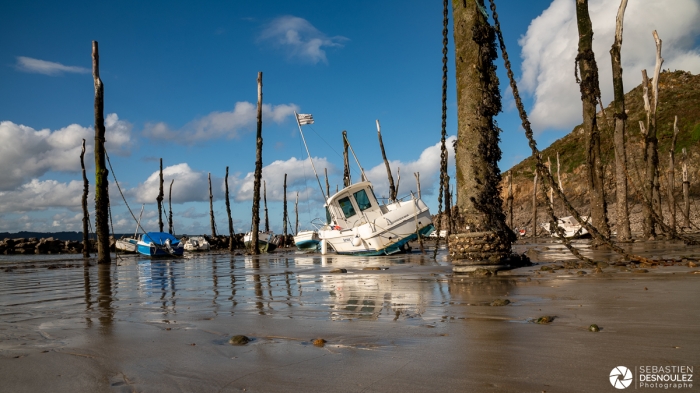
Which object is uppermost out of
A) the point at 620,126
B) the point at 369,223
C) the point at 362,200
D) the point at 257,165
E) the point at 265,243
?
the point at 257,165

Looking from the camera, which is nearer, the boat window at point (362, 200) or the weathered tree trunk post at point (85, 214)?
the boat window at point (362, 200)

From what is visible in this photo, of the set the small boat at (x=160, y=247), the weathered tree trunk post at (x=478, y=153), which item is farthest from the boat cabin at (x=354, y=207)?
the weathered tree trunk post at (x=478, y=153)

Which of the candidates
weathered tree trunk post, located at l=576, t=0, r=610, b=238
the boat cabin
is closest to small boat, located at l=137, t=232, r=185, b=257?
the boat cabin

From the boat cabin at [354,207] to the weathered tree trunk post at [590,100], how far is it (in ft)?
38.1

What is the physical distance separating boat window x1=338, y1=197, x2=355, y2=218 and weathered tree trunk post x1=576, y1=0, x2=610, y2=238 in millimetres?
12366

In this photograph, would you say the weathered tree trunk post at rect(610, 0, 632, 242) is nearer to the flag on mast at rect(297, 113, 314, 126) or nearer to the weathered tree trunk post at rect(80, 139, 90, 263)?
the flag on mast at rect(297, 113, 314, 126)

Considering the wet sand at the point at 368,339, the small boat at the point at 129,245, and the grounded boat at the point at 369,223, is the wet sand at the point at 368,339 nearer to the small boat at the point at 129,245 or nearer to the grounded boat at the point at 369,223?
the grounded boat at the point at 369,223

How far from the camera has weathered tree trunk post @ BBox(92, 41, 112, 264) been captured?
20062mm

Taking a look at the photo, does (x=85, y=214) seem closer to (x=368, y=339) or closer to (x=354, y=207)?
(x=354, y=207)

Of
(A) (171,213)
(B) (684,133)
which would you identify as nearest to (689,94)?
(B) (684,133)

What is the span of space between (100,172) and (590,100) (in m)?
18.0

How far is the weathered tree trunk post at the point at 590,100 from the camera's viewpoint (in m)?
14.3

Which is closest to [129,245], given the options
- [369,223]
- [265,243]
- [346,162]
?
[265,243]

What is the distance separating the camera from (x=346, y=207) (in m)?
24.9
